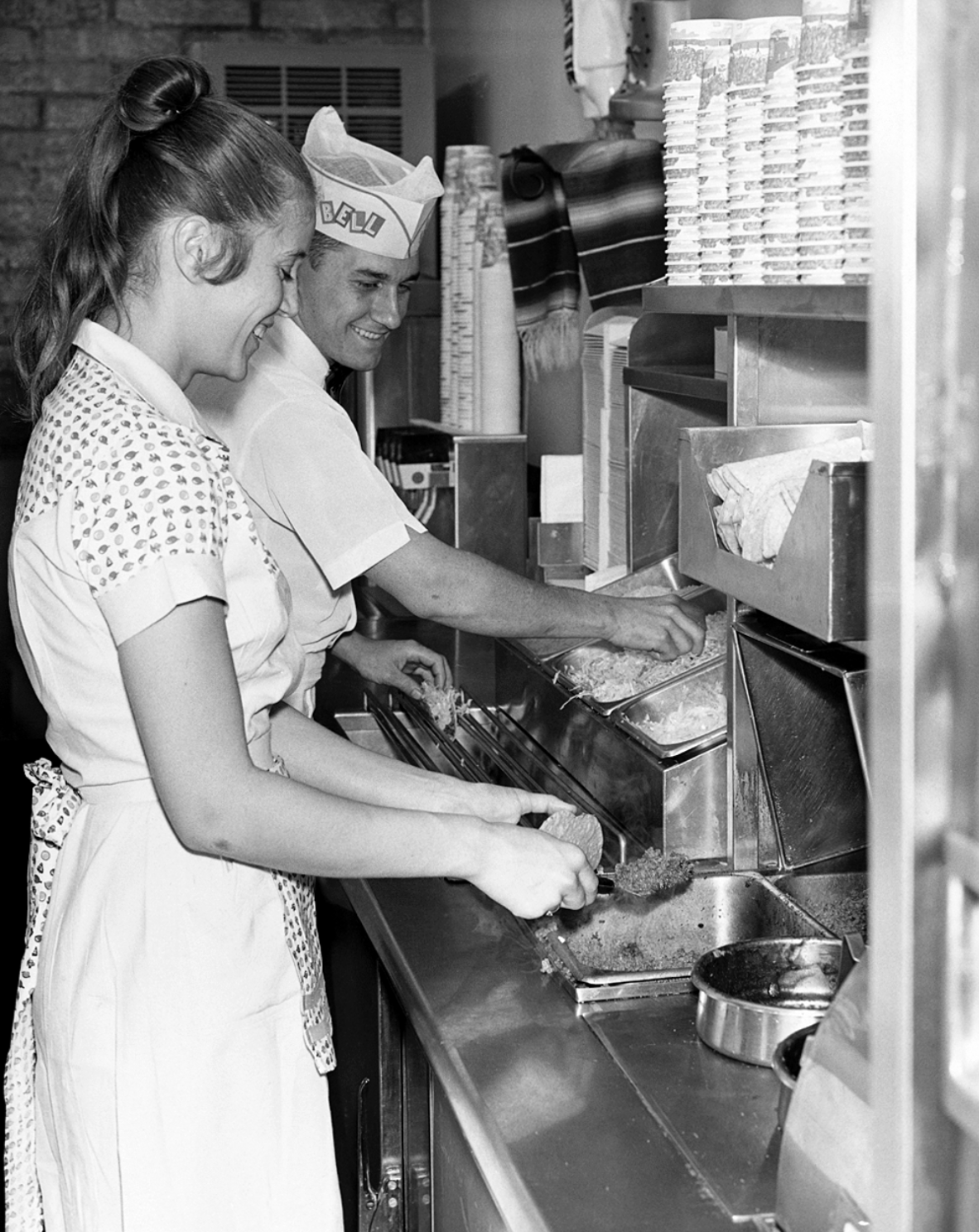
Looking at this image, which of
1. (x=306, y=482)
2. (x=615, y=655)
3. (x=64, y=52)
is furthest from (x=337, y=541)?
(x=64, y=52)

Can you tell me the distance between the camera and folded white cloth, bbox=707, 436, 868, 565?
4.55 feet

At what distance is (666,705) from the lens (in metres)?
1.96

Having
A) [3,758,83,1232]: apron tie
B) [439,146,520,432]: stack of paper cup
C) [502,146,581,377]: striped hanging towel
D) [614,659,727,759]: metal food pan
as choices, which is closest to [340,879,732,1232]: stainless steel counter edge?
[614,659,727,759]: metal food pan

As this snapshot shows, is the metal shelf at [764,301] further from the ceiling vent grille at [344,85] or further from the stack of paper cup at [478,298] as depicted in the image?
the ceiling vent grille at [344,85]

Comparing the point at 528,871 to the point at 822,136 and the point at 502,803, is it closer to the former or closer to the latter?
the point at 502,803

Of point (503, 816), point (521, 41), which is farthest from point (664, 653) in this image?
point (521, 41)

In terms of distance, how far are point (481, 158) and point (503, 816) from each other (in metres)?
1.89

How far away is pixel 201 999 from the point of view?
1.41 meters

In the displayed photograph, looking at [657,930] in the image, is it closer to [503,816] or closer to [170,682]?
[503,816]

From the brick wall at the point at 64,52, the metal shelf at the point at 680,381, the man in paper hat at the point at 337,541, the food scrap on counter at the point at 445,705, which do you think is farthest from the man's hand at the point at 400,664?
the brick wall at the point at 64,52

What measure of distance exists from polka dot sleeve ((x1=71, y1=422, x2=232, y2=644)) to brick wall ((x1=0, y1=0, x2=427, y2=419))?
10.6 ft

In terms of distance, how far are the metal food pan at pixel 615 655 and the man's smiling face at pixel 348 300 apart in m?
0.63

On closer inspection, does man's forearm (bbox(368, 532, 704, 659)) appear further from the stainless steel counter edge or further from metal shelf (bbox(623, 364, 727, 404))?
the stainless steel counter edge

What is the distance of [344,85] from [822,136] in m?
2.76
